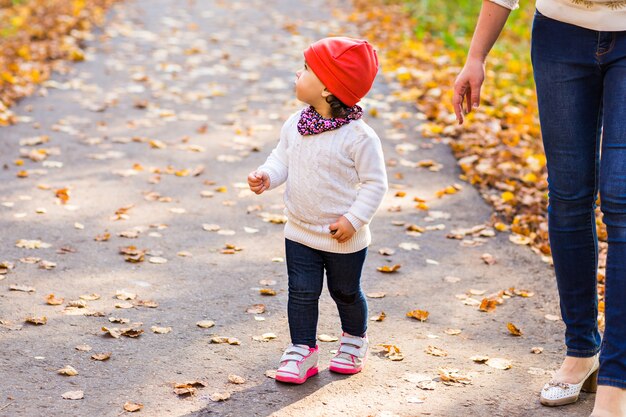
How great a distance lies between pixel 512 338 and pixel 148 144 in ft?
14.5

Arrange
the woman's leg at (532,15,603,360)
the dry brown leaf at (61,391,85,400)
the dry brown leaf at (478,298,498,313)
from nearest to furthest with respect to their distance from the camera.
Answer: the woman's leg at (532,15,603,360)
the dry brown leaf at (61,391,85,400)
the dry brown leaf at (478,298,498,313)

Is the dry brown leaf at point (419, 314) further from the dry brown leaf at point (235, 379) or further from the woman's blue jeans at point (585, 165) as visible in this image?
the dry brown leaf at point (235, 379)

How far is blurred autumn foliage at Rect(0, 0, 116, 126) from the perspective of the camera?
30.5 feet

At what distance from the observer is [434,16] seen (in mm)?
14445

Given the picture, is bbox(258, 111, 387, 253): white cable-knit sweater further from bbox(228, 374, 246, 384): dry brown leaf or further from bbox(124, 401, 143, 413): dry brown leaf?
bbox(124, 401, 143, 413): dry brown leaf

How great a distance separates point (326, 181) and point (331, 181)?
20 millimetres

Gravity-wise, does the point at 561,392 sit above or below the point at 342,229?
below

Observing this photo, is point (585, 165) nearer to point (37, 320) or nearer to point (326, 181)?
point (326, 181)

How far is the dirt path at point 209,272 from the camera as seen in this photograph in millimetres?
3441

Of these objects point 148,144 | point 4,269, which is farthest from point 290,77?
point 4,269

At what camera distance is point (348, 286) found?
138 inches

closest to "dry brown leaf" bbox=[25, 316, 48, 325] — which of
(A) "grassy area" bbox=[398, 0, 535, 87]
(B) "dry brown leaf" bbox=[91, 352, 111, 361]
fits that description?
(B) "dry brown leaf" bbox=[91, 352, 111, 361]

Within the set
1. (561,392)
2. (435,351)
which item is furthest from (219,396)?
(561,392)

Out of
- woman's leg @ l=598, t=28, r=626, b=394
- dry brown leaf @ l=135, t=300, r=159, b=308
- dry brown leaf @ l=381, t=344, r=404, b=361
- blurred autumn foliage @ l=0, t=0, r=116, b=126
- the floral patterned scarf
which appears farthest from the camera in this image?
blurred autumn foliage @ l=0, t=0, r=116, b=126
